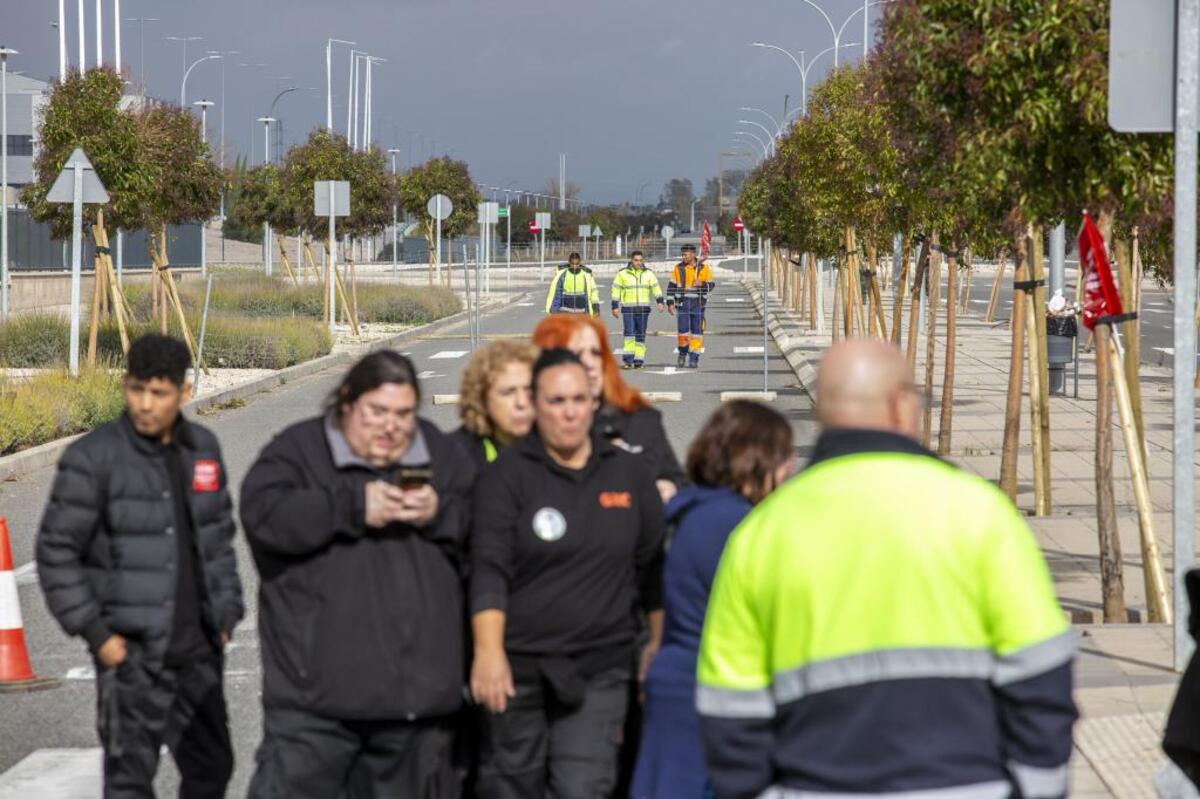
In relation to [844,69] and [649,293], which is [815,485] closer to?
[844,69]

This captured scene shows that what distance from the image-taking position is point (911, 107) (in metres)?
11.7

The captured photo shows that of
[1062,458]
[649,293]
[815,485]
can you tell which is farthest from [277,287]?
[815,485]

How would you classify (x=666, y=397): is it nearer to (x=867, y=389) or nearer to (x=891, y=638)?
(x=867, y=389)

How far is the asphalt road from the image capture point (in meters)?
7.47

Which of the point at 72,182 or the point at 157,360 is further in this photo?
the point at 72,182

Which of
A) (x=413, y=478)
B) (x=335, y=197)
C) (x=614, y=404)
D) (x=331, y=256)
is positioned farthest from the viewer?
(x=331, y=256)

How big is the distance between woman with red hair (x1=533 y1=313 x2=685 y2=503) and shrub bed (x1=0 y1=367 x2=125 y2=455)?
12.5 meters

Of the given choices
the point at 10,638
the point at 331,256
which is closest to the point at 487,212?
the point at 331,256

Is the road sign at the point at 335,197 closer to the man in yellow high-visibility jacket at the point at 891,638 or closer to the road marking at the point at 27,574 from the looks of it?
the road marking at the point at 27,574

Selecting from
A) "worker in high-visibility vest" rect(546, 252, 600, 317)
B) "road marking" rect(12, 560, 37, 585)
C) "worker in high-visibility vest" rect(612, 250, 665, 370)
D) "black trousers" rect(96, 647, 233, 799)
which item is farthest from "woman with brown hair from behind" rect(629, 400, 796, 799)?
"worker in high-visibility vest" rect(612, 250, 665, 370)

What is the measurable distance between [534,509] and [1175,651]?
423 cm

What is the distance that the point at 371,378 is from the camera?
493cm

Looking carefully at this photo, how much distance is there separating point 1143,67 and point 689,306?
2238cm

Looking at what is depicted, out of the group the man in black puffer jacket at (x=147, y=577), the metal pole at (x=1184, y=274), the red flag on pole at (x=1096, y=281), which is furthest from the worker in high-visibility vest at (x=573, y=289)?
the man in black puffer jacket at (x=147, y=577)
